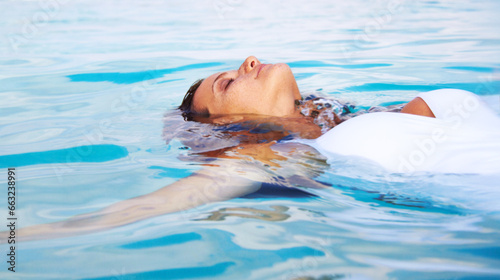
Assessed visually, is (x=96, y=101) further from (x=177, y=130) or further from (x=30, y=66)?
(x=30, y=66)

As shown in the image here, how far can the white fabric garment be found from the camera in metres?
2.16

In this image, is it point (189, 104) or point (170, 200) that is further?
point (189, 104)

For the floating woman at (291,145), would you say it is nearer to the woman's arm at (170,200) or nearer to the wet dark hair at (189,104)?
the woman's arm at (170,200)

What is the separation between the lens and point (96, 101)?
4.50 metres

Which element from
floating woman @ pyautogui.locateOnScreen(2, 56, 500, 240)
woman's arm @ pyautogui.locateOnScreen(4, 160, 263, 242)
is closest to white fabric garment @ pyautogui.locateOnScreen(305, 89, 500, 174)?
floating woman @ pyautogui.locateOnScreen(2, 56, 500, 240)

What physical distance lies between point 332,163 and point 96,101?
2.83 metres

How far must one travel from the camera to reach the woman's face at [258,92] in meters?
3.20

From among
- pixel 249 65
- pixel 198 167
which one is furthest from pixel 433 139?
pixel 249 65

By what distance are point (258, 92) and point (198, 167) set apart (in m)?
0.79

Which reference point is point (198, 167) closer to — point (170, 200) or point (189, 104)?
point (170, 200)

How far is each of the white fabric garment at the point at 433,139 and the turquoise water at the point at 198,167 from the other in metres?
0.08

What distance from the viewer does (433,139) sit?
2256 millimetres

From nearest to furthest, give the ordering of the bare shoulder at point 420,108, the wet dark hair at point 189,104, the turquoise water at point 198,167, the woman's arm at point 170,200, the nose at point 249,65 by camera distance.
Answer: the turquoise water at point 198,167, the woman's arm at point 170,200, the bare shoulder at point 420,108, the nose at point 249,65, the wet dark hair at point 189,104

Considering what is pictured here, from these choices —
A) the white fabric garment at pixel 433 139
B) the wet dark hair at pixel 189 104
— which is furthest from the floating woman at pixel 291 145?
the wet dark hair at pixel 189 104
